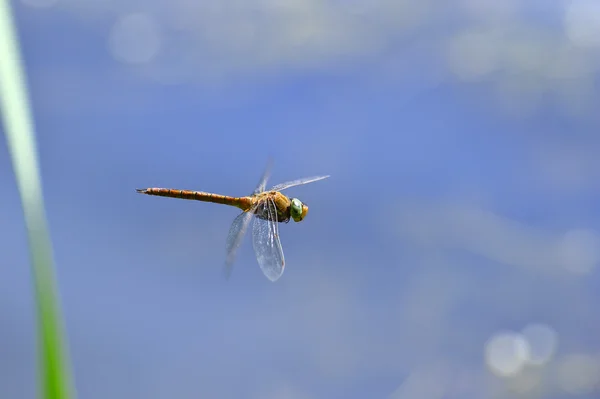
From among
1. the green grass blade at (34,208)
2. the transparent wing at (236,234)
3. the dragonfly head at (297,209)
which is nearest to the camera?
the green grass blade at (34,208)

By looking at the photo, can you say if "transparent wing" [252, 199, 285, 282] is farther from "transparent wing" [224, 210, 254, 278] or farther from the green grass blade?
the green grass blade

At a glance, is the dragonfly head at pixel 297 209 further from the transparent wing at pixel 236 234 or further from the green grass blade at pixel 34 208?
the green grass blade at pixel 34 208

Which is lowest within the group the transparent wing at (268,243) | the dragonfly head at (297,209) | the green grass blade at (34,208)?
the green grass blade at (34,208)

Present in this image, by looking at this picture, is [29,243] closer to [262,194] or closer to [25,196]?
[25,196]

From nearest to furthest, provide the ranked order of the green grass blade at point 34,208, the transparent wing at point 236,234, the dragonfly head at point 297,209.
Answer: the green grass blade at point 34,208 → the transparent wing at point 236,234 → the dragonfly head at point 297,209

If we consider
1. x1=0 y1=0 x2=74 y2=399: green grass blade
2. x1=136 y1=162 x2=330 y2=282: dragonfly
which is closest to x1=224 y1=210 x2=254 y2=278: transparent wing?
x1=136 y1=162 x2=330 y2=282: dragonfly

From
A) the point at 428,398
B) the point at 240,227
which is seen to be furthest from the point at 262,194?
the point at 428,398

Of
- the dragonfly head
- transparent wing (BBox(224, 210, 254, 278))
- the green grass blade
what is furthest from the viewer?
the dragonfly head

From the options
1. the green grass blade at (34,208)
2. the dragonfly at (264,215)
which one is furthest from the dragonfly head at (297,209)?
the green grass blade at (34,208)
